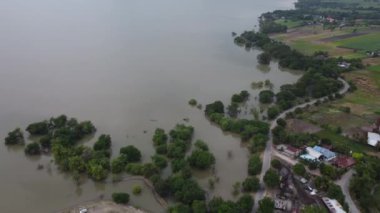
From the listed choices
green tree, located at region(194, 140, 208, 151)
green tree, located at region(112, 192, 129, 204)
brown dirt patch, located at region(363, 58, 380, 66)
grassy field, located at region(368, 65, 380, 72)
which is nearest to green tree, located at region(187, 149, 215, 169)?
green tree, located at region(194, 140, 208, 151)

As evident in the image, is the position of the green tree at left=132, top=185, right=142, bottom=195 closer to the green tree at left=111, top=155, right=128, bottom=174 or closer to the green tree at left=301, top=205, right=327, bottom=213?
the green tree at left=111, top=155, right=128, bottom=174

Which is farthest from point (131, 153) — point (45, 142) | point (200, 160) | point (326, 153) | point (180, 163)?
point (326, 153)

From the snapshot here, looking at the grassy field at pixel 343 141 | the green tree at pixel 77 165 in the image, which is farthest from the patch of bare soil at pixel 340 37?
the green tree at pixel 77 165

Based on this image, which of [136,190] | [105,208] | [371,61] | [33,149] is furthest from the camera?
[371,61]

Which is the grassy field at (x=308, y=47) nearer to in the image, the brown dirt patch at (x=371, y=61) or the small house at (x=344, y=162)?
the brown dirt patch at (x=371, y=61)

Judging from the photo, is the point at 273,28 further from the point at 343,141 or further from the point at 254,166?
the point at 254,166

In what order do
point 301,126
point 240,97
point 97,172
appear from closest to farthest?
point 97,172, point 301,126, point 240,97
